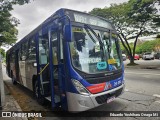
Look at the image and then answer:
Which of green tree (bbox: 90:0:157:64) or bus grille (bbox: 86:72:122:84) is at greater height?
green tree (bbox: 90:0:157:64)

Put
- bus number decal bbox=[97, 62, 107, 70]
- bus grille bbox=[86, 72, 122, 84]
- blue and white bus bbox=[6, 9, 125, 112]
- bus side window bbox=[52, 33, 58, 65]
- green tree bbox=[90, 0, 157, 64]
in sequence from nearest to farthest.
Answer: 1. blue and white bus bbox=[6, 9, 125, 112]
2. bus grille bbox=[86, 72, 122, 84]
3. bus number decal bbox=[97, 62, 107, 70]
4. bus side window bbox=[52, 33, 58, 65]
5. green tree bbox=[90, 0, 157, 64]

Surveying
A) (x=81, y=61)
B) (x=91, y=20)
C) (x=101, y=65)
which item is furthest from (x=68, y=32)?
(x=101, y=65)

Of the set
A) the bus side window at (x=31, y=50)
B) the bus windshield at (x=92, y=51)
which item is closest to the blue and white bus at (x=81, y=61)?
the bus windshield at (x=92, y=51)

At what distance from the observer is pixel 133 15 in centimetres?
2027

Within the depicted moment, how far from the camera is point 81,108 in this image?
413cm

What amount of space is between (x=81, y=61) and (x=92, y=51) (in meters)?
0.52

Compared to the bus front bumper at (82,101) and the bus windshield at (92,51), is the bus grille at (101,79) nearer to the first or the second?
the bus windshield at (92,51)

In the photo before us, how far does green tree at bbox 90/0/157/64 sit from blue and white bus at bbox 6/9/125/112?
1487 cm

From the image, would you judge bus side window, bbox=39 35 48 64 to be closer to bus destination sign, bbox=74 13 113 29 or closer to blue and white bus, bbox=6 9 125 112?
blue and white bus, bbox=6 9 125 112

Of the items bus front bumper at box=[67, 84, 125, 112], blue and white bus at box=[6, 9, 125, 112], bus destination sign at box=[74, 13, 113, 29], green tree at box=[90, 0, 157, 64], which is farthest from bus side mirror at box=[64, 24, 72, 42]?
green tree at box=[90, 0, 157, 64]

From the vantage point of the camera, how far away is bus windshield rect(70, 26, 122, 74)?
435cm

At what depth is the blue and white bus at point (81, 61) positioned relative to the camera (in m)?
4.17

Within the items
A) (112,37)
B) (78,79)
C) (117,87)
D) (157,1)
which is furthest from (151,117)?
(157,1)

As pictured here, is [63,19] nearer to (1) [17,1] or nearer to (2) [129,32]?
(1) [17,1]
